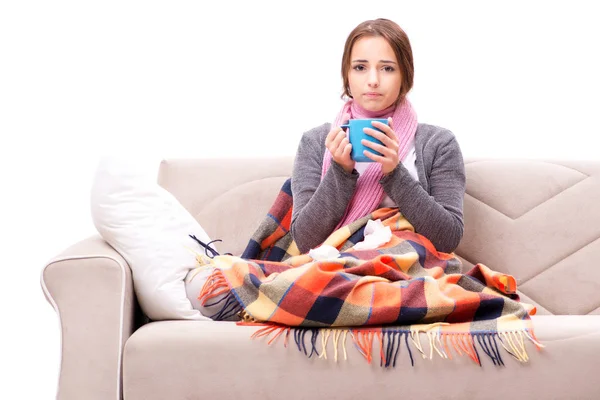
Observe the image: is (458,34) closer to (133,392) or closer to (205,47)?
(205,47)

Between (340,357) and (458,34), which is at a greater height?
(458,34)

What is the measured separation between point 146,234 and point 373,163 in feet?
2.32

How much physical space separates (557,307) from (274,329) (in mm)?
1003

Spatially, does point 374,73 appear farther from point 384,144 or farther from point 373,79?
point 384,144

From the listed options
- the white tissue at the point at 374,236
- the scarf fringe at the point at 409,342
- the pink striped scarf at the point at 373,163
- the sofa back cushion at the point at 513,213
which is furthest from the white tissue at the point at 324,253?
the sofa back cushion at the point at 513,213

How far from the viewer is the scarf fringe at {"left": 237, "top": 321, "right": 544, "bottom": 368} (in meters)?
1.74

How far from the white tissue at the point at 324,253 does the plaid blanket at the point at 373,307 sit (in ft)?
0.32

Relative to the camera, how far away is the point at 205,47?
9.20 ft

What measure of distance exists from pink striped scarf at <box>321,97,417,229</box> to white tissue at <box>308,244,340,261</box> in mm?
177

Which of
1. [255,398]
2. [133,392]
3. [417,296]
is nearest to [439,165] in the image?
[417,296]

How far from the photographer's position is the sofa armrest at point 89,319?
1.83 metres

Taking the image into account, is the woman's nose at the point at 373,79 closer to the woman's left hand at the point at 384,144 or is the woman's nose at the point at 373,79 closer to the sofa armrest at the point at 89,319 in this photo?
the woman's left hand at the point at 384,144

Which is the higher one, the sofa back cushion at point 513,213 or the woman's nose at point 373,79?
the woman's nose at point 373,79

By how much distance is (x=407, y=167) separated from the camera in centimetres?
227
